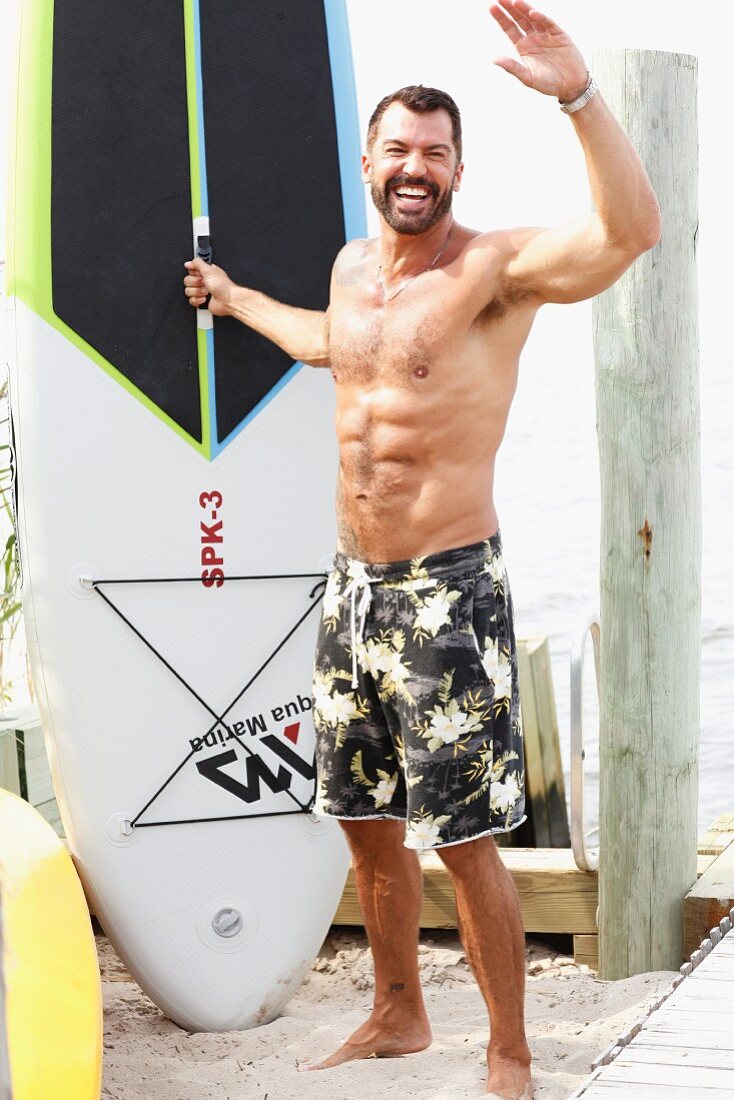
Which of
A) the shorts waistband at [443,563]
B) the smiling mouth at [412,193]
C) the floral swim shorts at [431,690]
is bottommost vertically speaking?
the floral swim shorts at [431,690]

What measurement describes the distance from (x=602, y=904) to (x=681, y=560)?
820mm

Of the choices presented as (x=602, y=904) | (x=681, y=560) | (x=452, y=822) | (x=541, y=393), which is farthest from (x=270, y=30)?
(x=541, y=393)

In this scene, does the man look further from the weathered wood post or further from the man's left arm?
the weathered wood post

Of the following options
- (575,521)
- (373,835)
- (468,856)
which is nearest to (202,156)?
(373,835)

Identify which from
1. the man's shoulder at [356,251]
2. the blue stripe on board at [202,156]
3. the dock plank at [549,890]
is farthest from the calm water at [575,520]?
the man's shoulder at [356,251]

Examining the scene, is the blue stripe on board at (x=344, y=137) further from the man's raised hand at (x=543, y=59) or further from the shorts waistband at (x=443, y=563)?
the man's raised hand at (x=543, y=59)

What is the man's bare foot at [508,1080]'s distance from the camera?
2.78 m

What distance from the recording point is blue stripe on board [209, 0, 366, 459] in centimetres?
350

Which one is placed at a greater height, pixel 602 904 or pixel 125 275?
pixel 125 275

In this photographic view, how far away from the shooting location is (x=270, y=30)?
3486mm

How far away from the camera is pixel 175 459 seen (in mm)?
3469

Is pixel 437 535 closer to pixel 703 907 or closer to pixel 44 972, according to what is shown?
pixel 44 972

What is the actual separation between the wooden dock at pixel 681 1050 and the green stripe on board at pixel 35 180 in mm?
1890

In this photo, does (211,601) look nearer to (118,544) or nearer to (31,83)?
(118,544)
